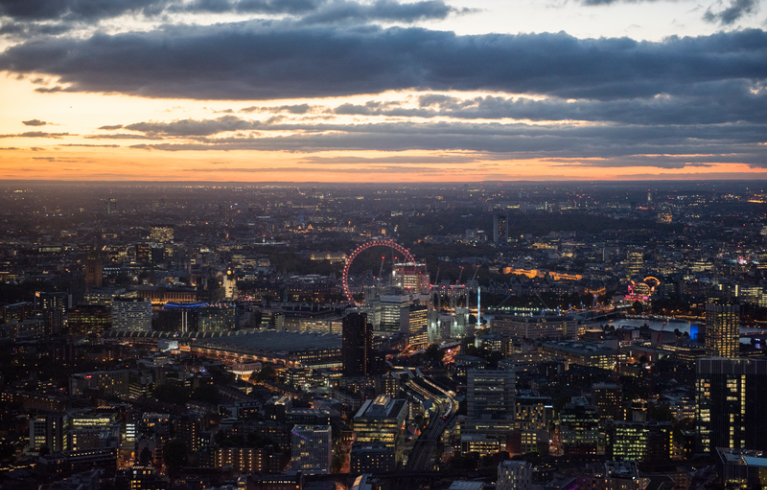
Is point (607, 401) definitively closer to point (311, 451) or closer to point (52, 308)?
point (311, 451)

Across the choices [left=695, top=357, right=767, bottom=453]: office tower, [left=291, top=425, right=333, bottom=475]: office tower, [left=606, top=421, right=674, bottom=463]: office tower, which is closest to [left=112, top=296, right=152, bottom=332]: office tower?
[left=291, top=425, right=333, bottom=475]: office tower

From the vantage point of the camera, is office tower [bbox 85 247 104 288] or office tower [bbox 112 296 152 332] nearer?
office tower [bbox 112 296 152 332]

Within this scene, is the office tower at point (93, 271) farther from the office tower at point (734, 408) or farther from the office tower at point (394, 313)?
the office tower at point (734, 408)

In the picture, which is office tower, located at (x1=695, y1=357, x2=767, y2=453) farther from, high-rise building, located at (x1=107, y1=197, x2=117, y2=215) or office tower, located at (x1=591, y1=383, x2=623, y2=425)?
high-rise building, located at (x1=107, y1=197, x2=117, y2=215)

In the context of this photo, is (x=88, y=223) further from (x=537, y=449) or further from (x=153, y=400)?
(x=537, y=449)

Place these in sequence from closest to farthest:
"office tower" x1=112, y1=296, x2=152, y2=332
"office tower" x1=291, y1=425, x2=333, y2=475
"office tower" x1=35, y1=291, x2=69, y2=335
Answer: "office tower" x1=291, y1=425, x2=333, y2=475 → "office tower" x1=35, y1=291, x2=69, y2=335 → "office tower" x1=112, y1=296, x2=152, y2=332

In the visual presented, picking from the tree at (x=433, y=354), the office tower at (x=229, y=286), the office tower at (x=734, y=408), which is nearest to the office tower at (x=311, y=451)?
the office tower at (x=734, y=408)

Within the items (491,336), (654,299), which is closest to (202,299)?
(491,336)
